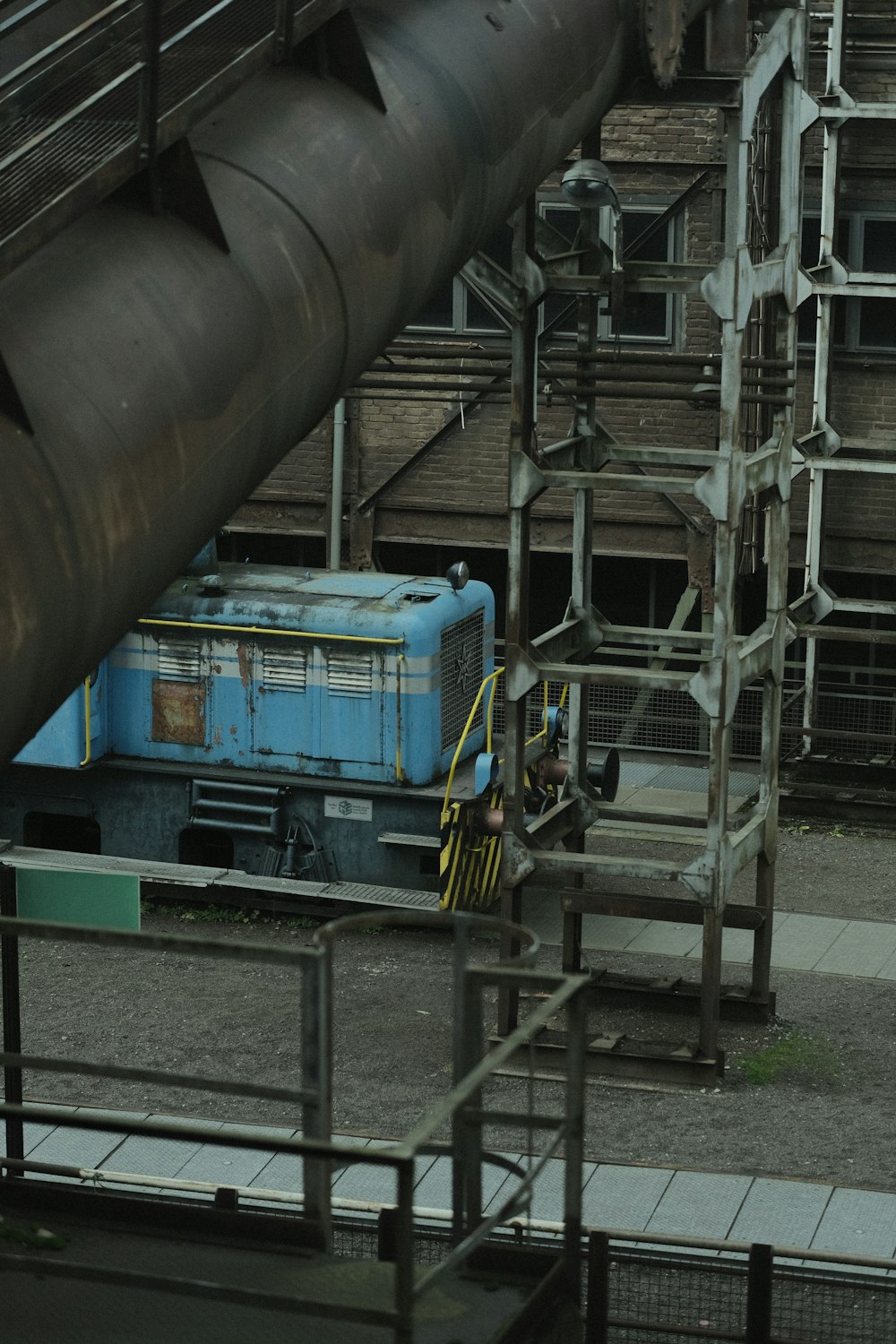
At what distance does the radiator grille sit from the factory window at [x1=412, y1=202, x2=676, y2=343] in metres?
4.26

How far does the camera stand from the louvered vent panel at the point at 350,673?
16266 mm

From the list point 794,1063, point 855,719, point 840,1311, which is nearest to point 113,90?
point 840,1311

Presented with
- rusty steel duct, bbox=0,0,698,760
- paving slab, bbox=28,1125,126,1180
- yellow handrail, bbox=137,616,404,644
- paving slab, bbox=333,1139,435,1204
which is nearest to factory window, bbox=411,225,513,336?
yellow handrail, bbox=137,616,404,644

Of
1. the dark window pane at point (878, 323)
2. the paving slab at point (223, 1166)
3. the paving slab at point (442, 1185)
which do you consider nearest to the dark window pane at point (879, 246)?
the dark window pane at point (878, 323)

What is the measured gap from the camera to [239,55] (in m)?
6.62

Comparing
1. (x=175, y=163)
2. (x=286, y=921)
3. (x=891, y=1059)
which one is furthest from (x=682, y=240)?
(x=175, y=163)

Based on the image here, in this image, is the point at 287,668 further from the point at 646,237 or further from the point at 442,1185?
the point at 646,237

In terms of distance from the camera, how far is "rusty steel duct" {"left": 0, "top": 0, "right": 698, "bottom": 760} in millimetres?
5203

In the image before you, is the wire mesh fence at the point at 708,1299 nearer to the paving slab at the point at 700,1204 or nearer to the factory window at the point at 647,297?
the paving slab at the point at 700,1204

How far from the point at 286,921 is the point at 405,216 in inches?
382

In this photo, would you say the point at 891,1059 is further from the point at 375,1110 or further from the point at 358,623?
the point at 358,623

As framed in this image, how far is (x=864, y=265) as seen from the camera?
19.9m

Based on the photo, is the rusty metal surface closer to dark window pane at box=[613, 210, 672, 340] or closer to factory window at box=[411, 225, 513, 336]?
factory window at box=[411, 225, 513, 336]

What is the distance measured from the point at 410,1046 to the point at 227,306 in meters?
8.28
